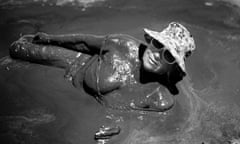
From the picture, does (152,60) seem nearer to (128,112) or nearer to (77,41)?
(128,112)

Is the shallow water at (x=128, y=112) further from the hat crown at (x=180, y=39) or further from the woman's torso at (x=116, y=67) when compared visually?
the hat crown at (x=180, y=39)

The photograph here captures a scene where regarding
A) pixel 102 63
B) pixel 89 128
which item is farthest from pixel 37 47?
pixel 89 128

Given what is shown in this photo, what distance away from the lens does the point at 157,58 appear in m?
4.28

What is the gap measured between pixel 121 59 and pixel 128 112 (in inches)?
24.5

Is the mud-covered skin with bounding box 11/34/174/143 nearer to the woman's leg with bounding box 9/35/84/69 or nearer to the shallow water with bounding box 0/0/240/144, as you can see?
the shallow water with bounding box 0/0/240/144

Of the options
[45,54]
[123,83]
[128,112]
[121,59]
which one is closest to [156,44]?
[121,59]

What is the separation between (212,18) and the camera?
6371mm

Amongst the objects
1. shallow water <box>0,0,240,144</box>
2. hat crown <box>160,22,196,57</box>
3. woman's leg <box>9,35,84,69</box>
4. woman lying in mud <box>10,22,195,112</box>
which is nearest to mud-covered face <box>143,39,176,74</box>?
woman lying in mud <box>10,22,195,112</box>

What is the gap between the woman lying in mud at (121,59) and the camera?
4.22 m

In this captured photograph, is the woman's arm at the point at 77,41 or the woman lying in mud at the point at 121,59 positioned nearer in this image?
the woman lying in mud at the point at 121,59

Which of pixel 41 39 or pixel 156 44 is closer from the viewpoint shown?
pixel 156 44

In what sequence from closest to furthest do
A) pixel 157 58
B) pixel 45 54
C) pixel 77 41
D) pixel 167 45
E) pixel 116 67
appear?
pixel 167 45 < pixel 157 58 < pixel 116 67 < pixel 77 41 < pixel 45 54

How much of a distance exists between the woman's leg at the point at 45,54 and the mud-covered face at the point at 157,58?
103 centimetres

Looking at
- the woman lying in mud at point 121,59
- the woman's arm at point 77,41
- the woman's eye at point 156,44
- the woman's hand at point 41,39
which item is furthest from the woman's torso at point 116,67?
the woman's hand at point 41,39
